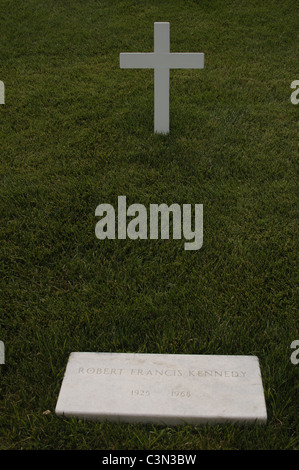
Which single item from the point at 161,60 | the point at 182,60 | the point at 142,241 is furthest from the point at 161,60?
the point at 142,241

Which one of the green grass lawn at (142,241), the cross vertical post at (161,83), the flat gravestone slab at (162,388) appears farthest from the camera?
the cross vertical post at (161,83)

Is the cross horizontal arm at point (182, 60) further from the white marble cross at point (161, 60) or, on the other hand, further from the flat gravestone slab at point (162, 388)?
the flat gravestone slab at point (162, 388)

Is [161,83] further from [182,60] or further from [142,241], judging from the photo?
[142,241]

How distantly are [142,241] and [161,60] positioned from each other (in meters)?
1.99

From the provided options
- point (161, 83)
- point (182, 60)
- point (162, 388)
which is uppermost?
point (182, 60)

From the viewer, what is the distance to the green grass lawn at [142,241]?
2.16 meters

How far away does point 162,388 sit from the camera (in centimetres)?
211

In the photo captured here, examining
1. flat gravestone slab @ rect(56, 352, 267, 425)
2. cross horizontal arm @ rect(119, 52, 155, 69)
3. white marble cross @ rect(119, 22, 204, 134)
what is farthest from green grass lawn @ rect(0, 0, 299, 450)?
cross horizontal arm @ rect(119, 52, 155, 69)

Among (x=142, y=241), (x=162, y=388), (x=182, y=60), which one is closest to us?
(x=162, y=388)

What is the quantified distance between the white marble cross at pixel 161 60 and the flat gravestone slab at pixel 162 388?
9.13 ft

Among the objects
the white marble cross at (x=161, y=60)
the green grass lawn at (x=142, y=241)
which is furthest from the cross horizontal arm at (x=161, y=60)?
the green grass lawn at (x=142, y=241)

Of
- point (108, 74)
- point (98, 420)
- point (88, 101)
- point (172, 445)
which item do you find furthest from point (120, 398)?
point (108, 74)

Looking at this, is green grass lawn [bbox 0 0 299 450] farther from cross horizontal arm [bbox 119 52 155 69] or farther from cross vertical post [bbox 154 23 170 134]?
cross horizontal arm [bbox 119 52 155 69]

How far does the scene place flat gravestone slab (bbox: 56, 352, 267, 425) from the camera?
2.00 m
